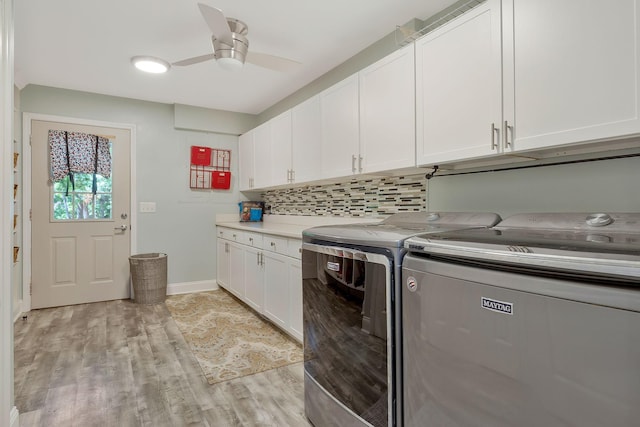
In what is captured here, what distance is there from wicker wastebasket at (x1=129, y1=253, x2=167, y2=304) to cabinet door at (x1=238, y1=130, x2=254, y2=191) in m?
1.34

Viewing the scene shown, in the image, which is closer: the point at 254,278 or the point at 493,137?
the point at 493,137

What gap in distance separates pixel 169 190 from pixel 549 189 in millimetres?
3946

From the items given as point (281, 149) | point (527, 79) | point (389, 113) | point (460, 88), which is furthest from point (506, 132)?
point (281, 149)

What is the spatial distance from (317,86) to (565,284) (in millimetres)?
2973

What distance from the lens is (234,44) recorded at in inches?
91.4

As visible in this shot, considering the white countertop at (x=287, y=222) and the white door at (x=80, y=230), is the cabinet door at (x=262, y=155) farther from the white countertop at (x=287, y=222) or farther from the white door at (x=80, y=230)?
the white door at (x=80, y=230)

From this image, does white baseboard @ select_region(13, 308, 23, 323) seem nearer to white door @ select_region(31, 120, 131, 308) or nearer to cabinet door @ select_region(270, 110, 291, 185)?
white door @ select_region(31, 120, 131, 308)

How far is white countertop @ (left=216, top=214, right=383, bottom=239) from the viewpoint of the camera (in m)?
2.77

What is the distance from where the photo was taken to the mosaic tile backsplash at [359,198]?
2.34 meters

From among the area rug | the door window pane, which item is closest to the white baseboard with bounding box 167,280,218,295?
the area rug

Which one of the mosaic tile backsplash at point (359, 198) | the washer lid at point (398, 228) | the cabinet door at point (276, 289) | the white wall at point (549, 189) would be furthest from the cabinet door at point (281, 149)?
the white wall at point (549, 189)

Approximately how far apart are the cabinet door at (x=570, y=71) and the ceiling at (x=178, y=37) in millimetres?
918

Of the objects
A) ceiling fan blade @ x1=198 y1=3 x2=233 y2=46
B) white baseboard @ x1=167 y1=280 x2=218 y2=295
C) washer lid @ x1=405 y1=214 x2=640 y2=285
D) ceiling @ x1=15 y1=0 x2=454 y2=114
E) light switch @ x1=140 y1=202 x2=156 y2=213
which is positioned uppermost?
ceiling @ x1=15 y1=0 x2=454 y2=114

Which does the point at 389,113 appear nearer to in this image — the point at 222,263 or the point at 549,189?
the point at 549,189
